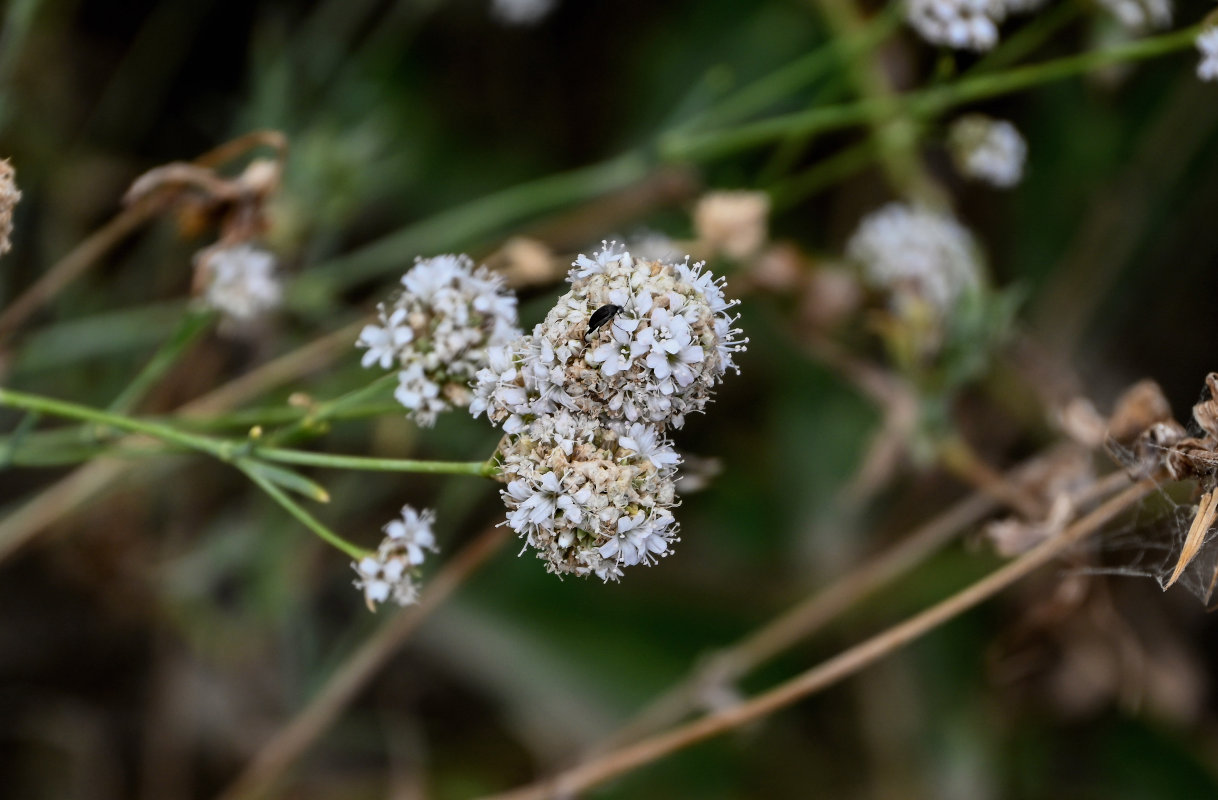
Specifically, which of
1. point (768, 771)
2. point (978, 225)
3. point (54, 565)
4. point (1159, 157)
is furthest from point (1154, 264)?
point (54, 565)

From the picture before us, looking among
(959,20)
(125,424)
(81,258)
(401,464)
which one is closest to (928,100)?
(959,20)

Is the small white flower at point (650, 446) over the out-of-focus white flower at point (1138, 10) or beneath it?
beneath

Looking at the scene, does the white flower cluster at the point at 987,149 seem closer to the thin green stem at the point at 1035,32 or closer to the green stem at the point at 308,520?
the thin green stem at the point at 1035,32

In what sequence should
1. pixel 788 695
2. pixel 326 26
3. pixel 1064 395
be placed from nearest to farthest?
1. pixel 788 695
2. pixel 1064 395
3. pixel 326 26

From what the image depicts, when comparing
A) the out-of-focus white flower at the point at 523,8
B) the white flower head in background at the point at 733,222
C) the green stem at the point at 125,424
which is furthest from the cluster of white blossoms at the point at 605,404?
the out-of-focus white flower at the point at 523,8

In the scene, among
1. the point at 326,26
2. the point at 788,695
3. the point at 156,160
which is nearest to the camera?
the point at 788,695

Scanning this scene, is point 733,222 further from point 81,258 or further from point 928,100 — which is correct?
point 81,258

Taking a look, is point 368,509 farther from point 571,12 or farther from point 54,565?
point 571,12
